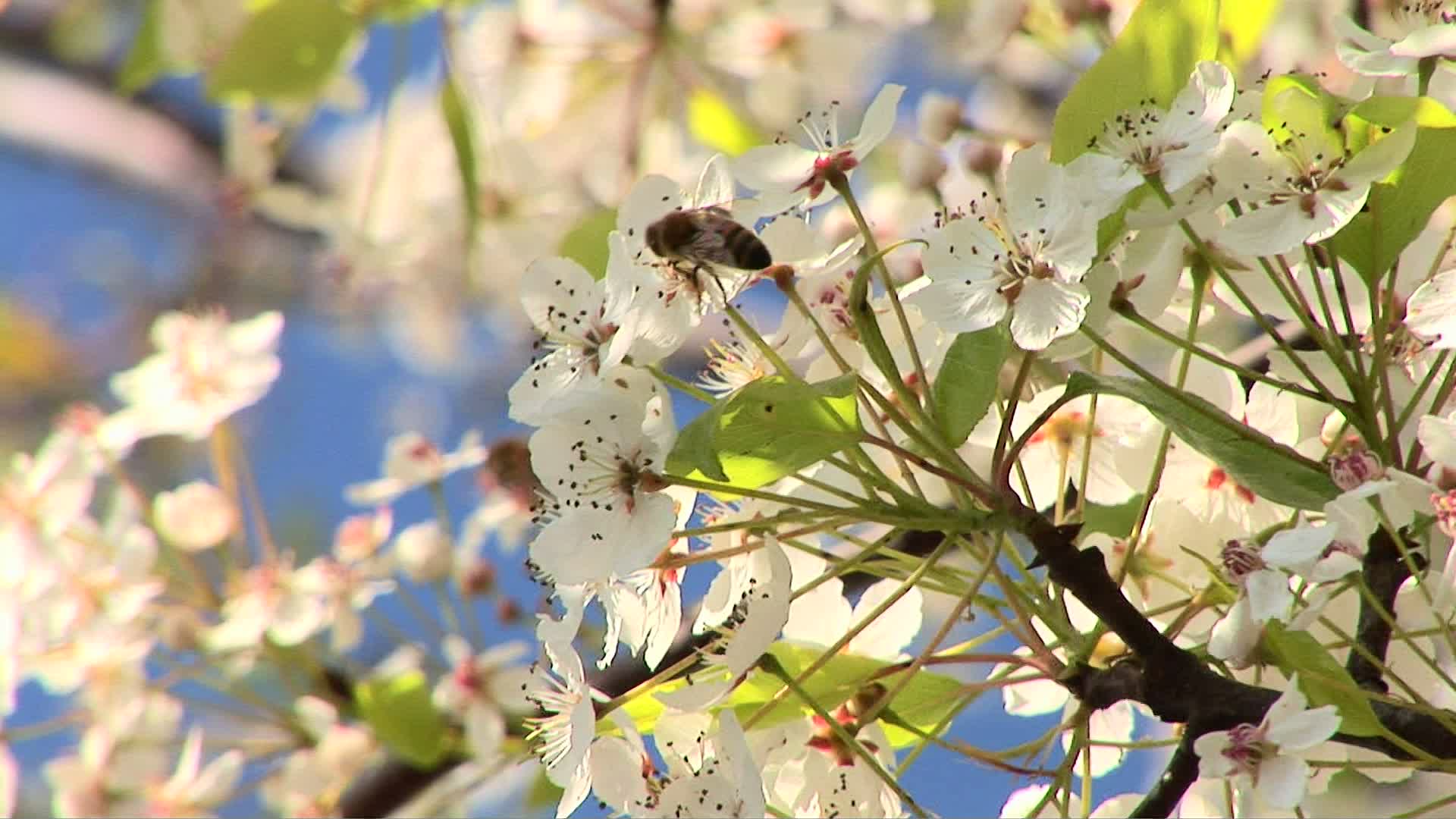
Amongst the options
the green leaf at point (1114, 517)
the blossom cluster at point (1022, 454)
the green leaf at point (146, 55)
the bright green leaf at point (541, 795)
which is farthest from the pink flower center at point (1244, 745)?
the green leaf at point (146, 55)

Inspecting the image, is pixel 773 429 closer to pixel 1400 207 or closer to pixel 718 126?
pixel 1400 207

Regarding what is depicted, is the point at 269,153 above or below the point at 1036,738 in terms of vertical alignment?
above

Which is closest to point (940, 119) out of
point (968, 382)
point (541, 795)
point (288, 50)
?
point (288, 50)

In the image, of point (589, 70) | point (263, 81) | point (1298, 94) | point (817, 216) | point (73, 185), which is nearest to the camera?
point (1298, 94)

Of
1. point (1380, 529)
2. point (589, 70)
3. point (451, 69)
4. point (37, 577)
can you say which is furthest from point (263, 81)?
point (1380, 529)

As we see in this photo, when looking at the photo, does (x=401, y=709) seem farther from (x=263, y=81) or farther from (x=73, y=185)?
(x=73, y=185)

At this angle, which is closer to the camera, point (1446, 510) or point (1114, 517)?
point (1446, 510)
